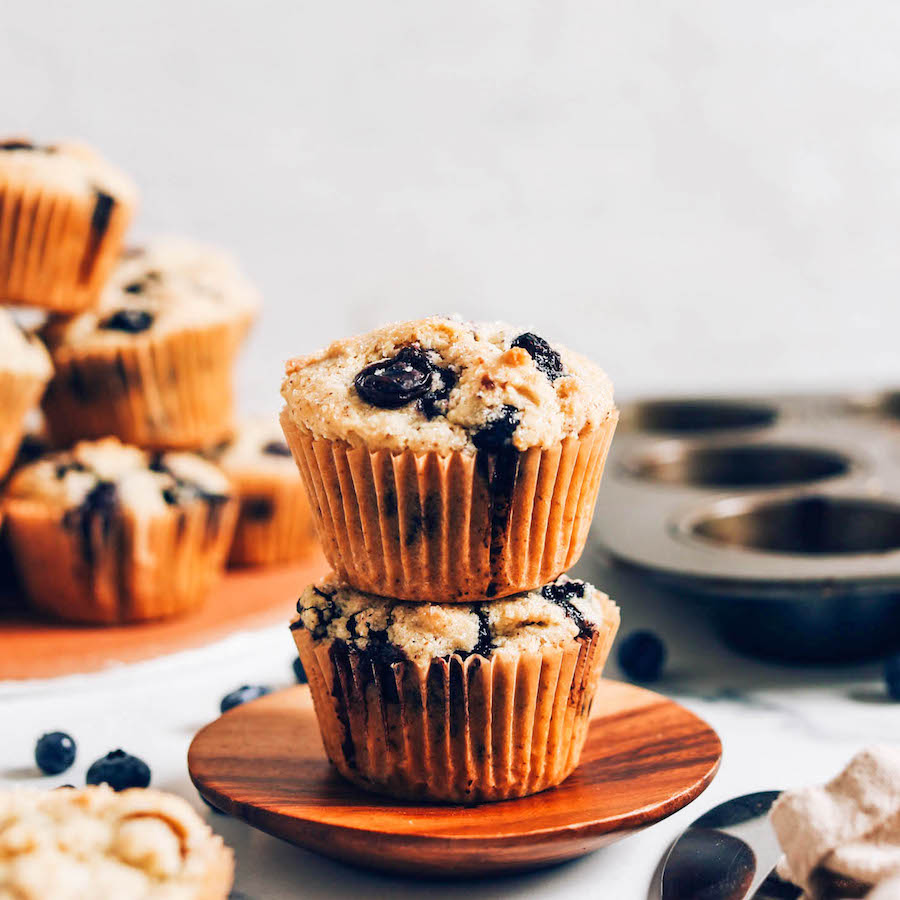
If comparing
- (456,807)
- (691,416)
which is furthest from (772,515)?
(456,807)

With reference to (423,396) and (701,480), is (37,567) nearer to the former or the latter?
(423,396)

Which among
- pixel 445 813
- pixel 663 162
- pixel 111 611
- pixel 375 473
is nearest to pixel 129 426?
pixel 111 611

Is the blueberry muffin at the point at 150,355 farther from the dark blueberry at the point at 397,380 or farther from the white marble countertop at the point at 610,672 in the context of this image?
the dark blueberry at the point at 397,380

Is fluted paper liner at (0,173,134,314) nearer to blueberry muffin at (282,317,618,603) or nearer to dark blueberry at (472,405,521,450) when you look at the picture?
blueberry muffin at (282,317,618,603)

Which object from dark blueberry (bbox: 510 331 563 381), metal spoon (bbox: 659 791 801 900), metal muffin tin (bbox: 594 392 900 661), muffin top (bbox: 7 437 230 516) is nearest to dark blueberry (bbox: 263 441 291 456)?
muffin top (bbox: 7 437 230 516)

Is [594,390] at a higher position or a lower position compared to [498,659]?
higher

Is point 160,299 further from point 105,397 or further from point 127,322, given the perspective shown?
point 105,397
